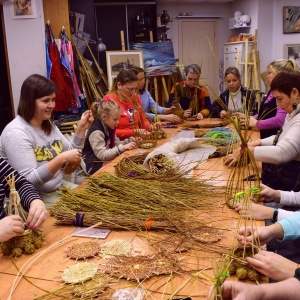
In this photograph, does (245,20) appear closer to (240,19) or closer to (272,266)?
(240,19)

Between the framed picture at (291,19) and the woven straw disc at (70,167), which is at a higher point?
the framed picture at (291,19)

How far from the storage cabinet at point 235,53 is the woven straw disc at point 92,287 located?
5.74m

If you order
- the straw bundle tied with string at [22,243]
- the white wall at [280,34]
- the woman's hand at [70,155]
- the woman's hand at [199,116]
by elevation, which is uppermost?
the white wall at [280,34]

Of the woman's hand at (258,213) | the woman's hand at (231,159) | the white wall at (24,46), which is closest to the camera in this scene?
the woman's hand at (258,213)

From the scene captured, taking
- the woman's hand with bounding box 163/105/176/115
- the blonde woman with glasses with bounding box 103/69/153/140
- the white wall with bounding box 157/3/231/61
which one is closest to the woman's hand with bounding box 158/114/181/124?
the woman's hand with bounding box 163/105/176/115

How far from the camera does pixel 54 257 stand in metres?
1.35

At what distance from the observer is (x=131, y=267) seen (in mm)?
1225

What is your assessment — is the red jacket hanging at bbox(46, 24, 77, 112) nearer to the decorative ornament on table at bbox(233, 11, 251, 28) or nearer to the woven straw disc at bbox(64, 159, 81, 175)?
the woven straw disc at bbox(64, 159, 81, 175)

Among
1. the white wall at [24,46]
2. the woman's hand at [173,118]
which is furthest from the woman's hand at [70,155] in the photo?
the white wall at [24,46]

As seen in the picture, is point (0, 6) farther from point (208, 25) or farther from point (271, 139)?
point (208, 25)

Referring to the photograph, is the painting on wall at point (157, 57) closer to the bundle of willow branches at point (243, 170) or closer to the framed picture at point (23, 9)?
the framed picture at point (23, 9)

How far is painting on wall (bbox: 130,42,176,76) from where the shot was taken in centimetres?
650

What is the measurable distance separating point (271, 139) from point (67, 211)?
172cm

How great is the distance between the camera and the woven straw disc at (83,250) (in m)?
1.33
